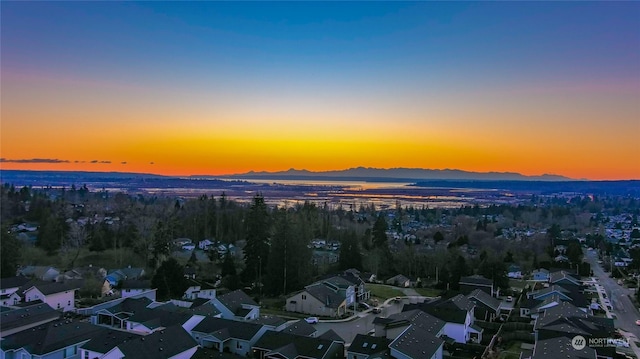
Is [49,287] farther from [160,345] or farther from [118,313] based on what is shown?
[160,345]

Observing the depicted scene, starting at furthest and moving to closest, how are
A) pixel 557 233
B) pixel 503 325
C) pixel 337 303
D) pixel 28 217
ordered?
pixel 557 233 → pixel 28 217 → pixel 337 303 → pixel 503 325

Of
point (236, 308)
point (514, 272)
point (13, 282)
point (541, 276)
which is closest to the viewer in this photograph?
point (236, 308)

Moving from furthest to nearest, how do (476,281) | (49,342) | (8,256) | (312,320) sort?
1. (476,281)
2. (8,256)
3. (312,320)
4. (49,342)

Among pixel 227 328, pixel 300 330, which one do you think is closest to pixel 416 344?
pixel 300 330

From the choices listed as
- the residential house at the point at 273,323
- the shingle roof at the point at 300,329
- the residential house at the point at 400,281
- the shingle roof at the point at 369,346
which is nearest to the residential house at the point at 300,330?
the shingle roof at the point at 300,329

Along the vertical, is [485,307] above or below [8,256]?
below

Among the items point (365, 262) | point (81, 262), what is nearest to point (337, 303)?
point (365, 262)

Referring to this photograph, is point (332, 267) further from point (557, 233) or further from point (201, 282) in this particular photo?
point (557, 233)
